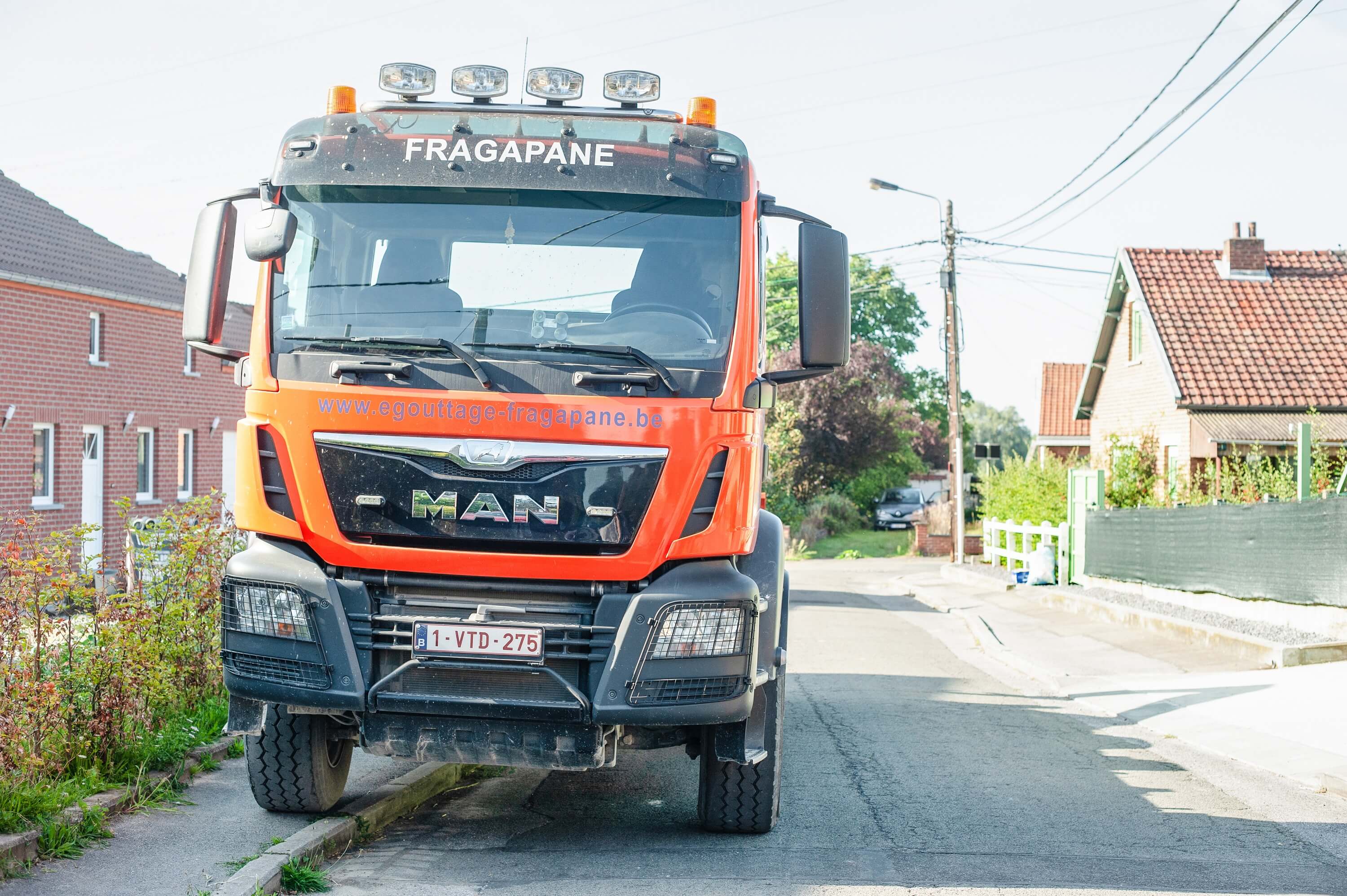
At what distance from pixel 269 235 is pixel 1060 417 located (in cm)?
4191

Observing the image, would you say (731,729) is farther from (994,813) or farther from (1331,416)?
(1331,416)

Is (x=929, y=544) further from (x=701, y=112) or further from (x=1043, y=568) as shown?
(x=701, y=112)

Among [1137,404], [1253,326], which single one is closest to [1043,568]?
[1137,404]

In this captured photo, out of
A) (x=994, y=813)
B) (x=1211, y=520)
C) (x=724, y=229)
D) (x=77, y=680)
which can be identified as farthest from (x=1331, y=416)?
(x=77, y=680)

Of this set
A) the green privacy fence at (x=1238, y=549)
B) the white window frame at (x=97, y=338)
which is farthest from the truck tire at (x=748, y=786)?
the white window frame at (x=97, y=338)

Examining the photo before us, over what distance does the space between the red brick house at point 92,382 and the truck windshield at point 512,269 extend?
1854cm

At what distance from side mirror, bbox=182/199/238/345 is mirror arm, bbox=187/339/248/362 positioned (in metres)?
0.03

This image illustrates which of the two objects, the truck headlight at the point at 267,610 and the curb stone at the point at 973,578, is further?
the curb stone at the point at 973,578

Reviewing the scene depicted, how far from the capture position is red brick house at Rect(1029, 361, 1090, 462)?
138 feet

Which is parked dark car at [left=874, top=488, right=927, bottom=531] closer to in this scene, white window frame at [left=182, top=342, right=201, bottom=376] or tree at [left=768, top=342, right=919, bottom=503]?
tree at [left=768, top=342, right=919, bottom=503]

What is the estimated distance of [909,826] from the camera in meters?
6.30

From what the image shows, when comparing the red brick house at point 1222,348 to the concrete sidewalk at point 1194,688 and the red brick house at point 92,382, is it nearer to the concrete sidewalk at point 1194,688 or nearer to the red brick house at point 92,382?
the concrete sidewalk at point 1194,688

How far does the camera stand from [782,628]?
20.9 feet

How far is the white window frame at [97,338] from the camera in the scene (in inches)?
968
